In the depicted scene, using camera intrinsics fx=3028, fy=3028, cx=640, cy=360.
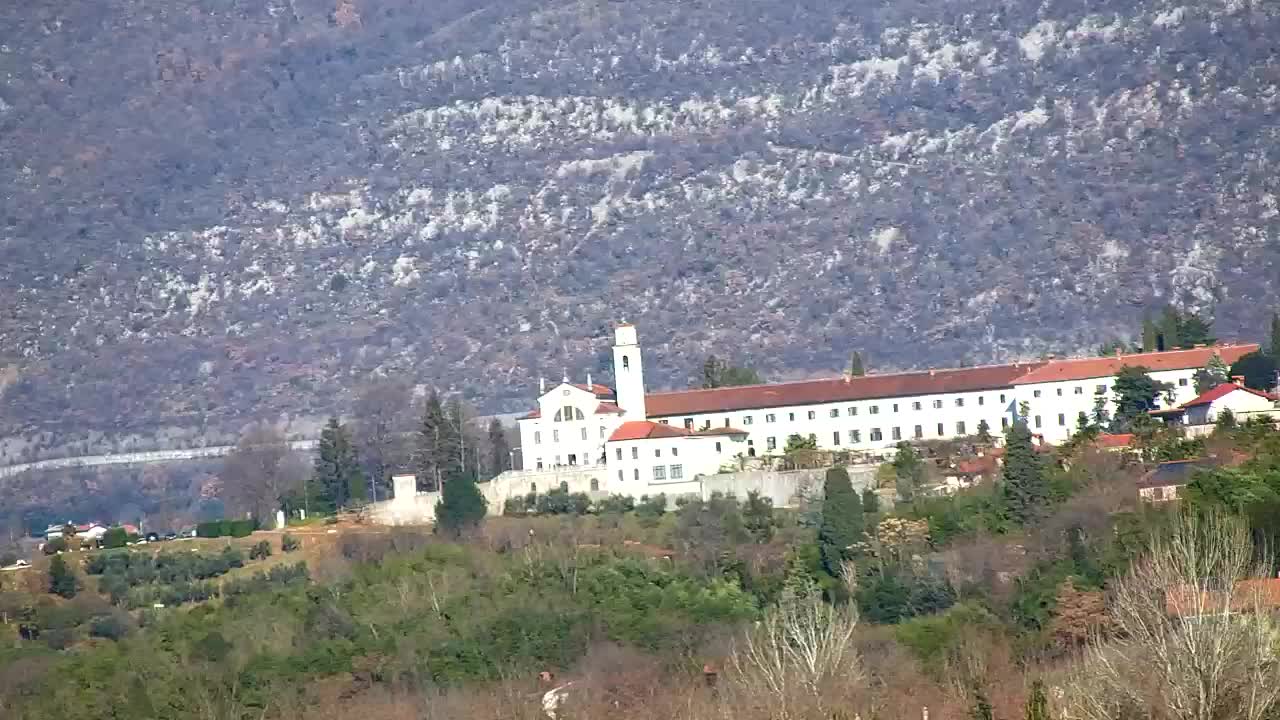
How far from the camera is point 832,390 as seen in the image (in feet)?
269

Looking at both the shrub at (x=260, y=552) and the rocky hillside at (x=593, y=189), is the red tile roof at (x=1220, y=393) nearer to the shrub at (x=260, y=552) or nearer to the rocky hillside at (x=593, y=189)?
the shrub at (x=260, y=552)

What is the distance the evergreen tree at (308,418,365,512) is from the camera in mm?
84875

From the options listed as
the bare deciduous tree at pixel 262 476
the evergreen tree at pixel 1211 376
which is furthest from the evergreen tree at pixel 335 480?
the evergreen tree at pixel 1211 376

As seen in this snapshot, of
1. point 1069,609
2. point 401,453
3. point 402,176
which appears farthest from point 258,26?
point 1069,609

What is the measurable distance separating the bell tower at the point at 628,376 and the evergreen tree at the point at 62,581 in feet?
49.8

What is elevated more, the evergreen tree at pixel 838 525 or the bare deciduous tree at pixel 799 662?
the evergreen tree at pixel 838 525

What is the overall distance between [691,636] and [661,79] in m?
84.4

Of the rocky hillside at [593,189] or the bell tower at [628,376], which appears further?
the rocky hillside at [593,189]

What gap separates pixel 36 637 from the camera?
73.4 metres

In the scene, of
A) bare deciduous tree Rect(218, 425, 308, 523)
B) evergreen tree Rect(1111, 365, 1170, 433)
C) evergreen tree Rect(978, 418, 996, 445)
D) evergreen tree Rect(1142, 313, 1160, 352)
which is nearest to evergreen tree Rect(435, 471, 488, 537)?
bare deciduous tree Rect(218, 425, 308, 523)

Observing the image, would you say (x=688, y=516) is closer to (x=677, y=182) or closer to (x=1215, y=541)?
(x=1215, y=541)

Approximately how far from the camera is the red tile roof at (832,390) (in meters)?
80.7

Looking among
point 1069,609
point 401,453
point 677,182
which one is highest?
point 677,182

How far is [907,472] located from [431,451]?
14339 mm
